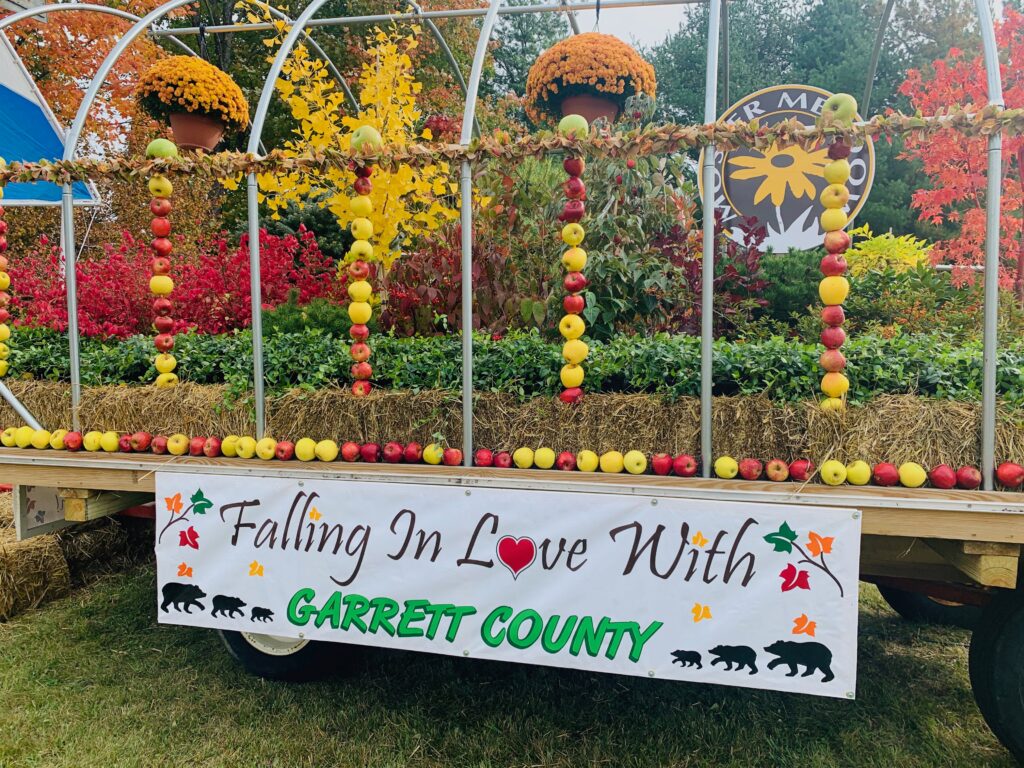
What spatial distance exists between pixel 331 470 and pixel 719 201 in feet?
14.3

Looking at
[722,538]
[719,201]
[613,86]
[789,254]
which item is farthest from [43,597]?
[719,201]

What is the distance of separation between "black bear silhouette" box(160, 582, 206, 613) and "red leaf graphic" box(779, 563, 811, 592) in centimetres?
214

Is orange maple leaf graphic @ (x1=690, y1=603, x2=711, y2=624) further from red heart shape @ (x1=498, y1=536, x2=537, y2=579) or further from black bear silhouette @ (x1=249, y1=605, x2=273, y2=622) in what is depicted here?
black bear silhouette @ (x1=249, y1=605, x2=273, y2=622)

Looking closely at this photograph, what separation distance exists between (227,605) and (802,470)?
85.6 inches

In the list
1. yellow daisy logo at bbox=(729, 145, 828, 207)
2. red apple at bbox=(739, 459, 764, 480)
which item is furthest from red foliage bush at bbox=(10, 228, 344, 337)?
yellow daisy logo at bbox=(729, 145, 828, 207)

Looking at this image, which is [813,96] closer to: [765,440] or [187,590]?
[765,440]

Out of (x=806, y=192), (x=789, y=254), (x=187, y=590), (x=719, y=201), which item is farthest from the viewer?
(x=719, y=201)

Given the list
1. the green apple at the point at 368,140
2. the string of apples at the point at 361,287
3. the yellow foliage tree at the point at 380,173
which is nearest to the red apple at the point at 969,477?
the string of apples at the point at 361,287

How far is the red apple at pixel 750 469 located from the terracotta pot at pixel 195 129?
354 centimetres

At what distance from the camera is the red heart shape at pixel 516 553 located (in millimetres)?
2416

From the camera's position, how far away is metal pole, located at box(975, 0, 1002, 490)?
2143 millimetres

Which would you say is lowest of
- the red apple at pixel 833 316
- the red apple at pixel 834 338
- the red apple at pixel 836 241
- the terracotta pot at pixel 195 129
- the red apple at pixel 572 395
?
the red apple at pixel 572 395

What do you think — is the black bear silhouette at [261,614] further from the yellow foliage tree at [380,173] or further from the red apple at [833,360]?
the red apple at [833,360]

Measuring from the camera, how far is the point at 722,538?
226cm
